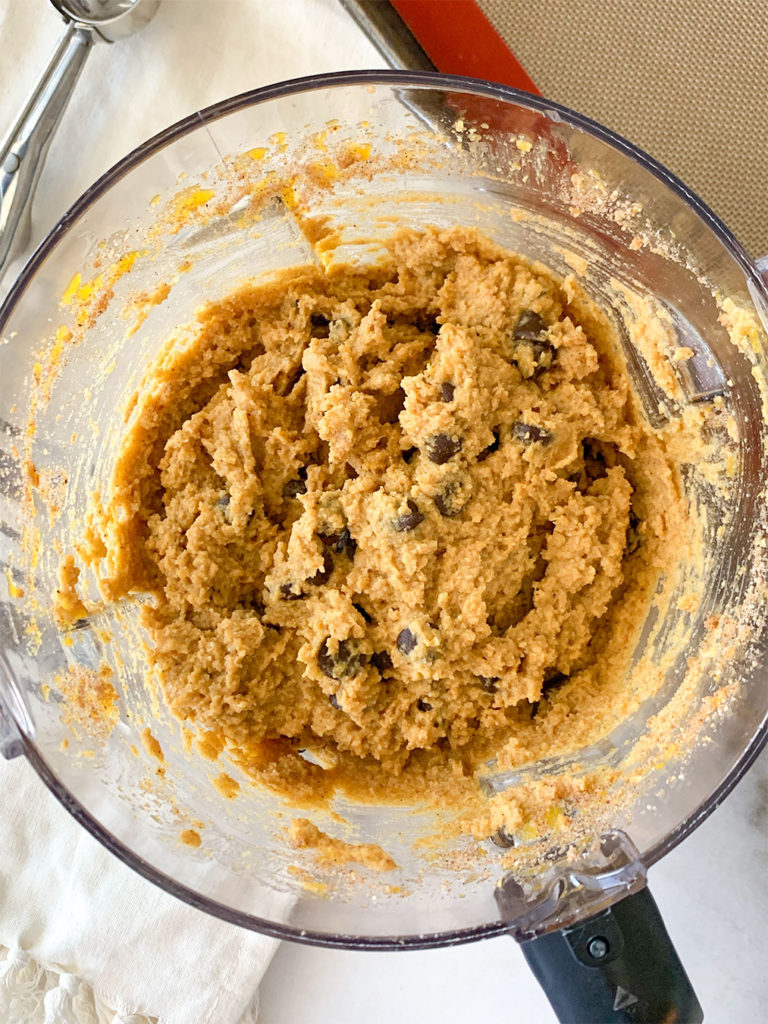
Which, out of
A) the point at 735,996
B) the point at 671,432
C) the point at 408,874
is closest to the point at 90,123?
the point at 671,432

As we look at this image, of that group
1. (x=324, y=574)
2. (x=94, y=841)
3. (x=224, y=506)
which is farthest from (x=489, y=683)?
(x=94, y=841)

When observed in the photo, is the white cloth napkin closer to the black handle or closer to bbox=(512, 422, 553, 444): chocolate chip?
the black handle

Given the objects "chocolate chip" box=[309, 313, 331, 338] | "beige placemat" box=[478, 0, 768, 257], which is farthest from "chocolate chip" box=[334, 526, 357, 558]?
"beige placemat" box=[478, 0, 768, 257]

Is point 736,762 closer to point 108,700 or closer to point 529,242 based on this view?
point 529,242

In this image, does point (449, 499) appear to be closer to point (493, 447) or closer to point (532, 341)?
point (493, 447)

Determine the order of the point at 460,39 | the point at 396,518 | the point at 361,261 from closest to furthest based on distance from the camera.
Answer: the point at 396,518
the point at 361,261
the point at 460,39

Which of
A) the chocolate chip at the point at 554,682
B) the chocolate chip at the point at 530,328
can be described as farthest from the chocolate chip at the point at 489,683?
the chocolate chip at the point at 530,328
